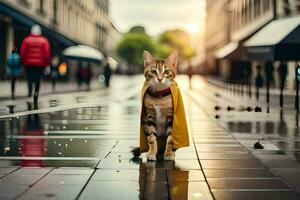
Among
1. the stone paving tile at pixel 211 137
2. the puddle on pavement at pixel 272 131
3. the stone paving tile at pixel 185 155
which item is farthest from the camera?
the stone paving tile at pixel 211 137

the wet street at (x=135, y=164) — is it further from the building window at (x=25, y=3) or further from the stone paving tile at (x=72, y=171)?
the building window at (x=25, y=3)

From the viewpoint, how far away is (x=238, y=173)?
643 cm

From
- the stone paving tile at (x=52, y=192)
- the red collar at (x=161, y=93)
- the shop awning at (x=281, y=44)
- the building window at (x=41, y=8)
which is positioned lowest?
the stone paving tile at (x=52, y=192)

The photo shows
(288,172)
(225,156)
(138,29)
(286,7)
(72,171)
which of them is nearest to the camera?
(72,171)

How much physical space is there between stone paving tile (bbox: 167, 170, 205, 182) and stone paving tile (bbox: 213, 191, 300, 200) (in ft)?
2.33

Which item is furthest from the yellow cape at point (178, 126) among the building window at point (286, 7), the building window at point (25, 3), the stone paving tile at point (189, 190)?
the building window at point (286, 7)

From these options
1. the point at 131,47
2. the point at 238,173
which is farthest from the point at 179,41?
the point at 238,173

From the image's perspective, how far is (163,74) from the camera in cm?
695

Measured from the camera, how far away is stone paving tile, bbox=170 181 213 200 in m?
5.20

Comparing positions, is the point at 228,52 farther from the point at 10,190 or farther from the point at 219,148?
the point at 10,190

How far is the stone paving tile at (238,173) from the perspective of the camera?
20.5 ft

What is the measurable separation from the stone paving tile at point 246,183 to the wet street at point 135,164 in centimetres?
1

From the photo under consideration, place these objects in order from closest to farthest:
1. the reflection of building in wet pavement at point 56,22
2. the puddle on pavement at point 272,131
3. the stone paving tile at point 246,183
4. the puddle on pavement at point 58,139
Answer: the stone paving tile at point 246,183
the puddle on pavement at point 58,139
the puddle on pavement at point 272,131
the reflection of building in wet pavement at point 56,22

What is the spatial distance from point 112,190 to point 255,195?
1414 mm
